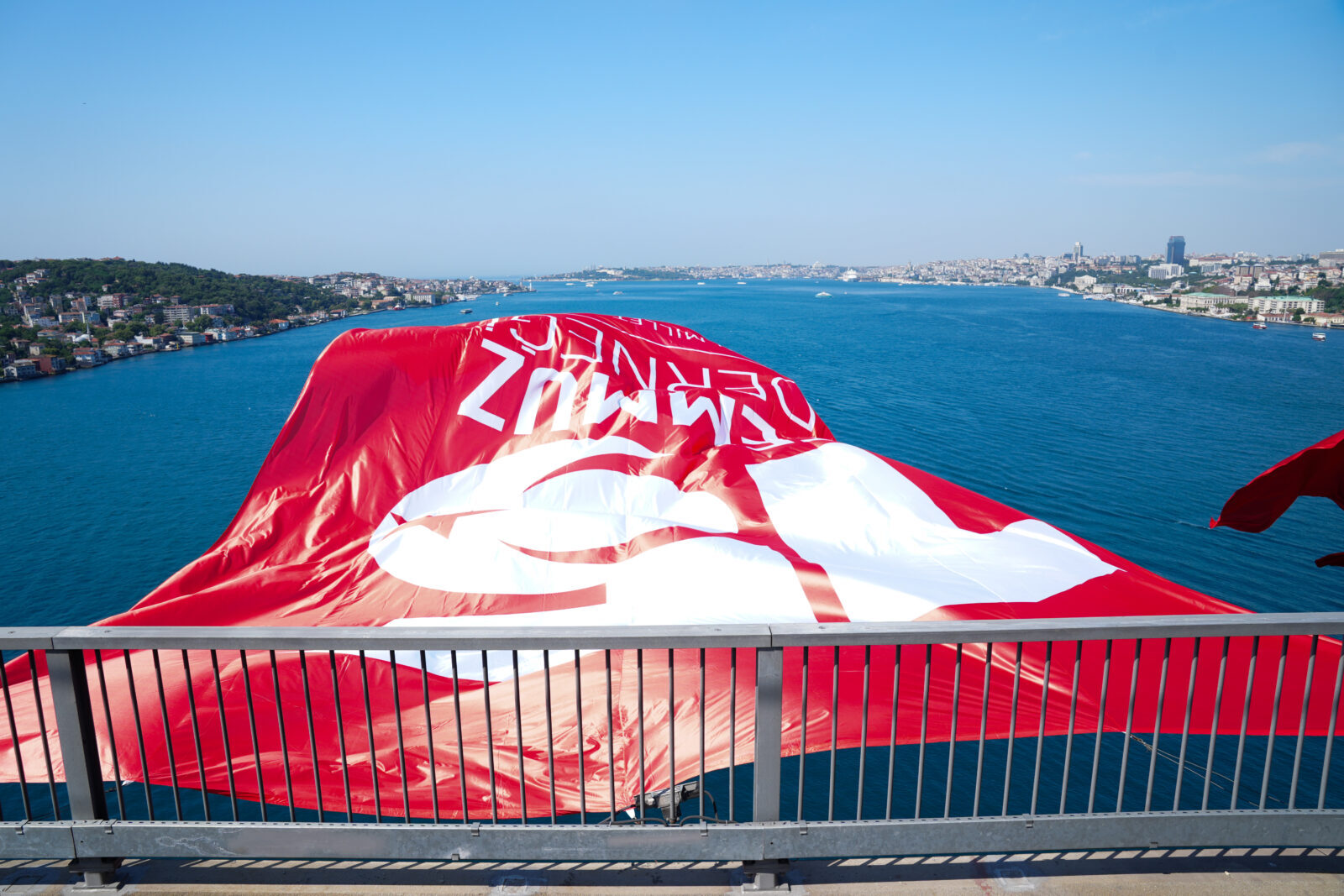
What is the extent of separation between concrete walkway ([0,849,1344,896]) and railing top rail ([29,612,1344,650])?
3.28 feet

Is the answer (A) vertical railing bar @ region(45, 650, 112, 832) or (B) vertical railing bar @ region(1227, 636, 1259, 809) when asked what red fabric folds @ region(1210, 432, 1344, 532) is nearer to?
(B) vertical railing bar @ region(1227, 636, 1259, 809)

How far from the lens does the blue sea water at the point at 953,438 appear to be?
28797 mm

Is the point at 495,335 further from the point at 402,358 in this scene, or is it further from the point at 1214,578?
the point at 1214,578

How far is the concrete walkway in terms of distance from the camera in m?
3.15

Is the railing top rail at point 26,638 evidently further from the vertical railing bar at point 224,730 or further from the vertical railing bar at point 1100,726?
the vertical railing bar at point 1100,726

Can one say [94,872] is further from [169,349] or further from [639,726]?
[169,349]

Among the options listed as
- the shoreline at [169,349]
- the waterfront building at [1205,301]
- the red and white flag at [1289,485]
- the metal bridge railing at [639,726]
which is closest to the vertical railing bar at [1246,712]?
the metal bridge railing at [639,726]

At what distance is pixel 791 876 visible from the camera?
10.6 feet

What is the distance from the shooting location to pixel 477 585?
30.5 ft

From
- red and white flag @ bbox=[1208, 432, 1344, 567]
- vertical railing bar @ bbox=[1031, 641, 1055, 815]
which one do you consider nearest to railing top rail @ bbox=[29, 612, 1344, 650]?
vertical railing bar @ bbox=[1031, 641, 1055, 815]

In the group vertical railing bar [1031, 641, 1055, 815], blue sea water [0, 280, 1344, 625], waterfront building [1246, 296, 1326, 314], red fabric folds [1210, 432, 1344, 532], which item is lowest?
blue sea water [0, 280, 1344, 625]

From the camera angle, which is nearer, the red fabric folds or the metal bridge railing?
the metal bridge railing

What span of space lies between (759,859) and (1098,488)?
1439 inches

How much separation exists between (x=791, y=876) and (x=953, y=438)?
1731 inches
